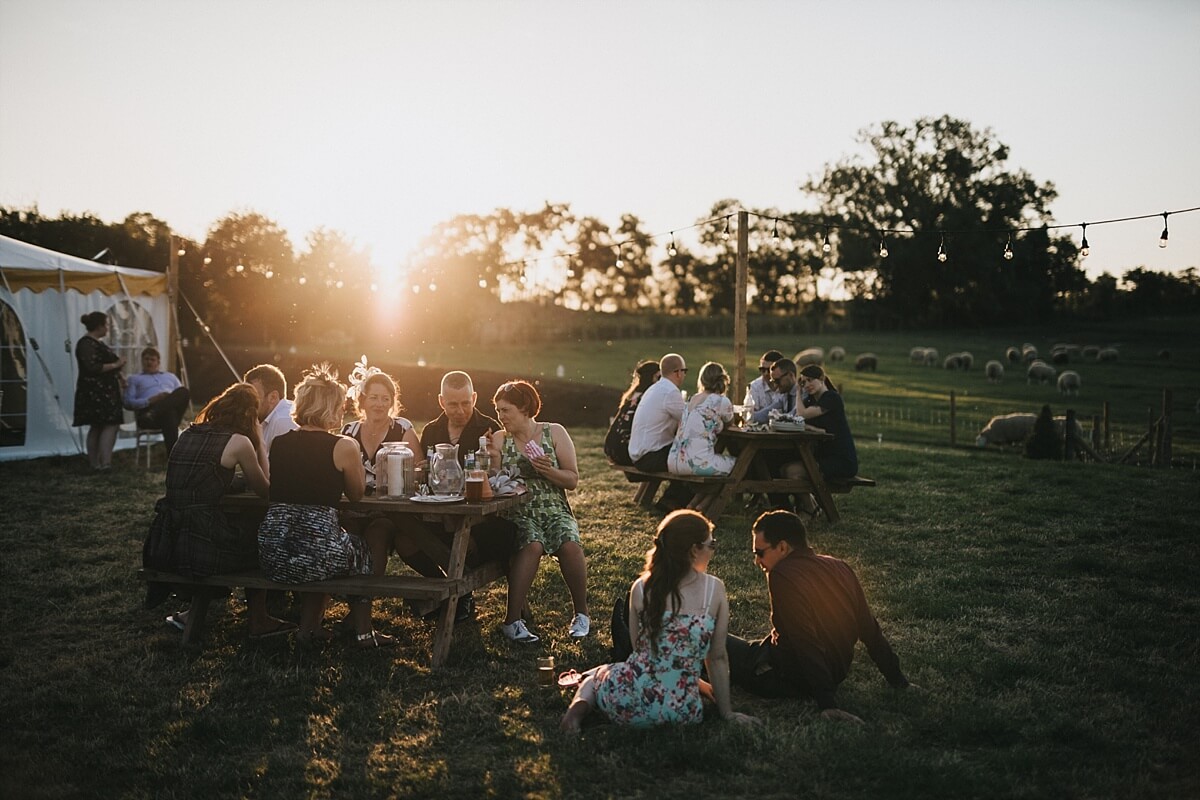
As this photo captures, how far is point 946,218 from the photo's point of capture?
5031 cm

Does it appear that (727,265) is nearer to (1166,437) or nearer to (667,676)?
(1166,437)

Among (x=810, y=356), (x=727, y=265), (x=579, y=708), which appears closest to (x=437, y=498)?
(x=579, y=708)

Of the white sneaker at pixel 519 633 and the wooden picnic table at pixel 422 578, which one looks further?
the white sneaker at pixel 519 633

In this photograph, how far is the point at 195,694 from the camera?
4547 mm

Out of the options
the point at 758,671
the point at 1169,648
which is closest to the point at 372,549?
the point at 758,671

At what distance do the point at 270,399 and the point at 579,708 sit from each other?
3.38 metres

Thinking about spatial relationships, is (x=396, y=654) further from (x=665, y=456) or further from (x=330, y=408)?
(x=665, y=456)

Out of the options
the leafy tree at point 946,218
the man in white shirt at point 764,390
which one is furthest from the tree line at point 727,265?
the man in white shirt at point 764,390

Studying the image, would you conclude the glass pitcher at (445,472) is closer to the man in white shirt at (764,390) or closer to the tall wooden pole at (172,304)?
the man in white shirt at (764,390)

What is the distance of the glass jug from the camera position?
5.20 m

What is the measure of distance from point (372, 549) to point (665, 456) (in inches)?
144

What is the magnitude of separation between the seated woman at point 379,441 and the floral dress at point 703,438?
2.83 metres

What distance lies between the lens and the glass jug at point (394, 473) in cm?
520

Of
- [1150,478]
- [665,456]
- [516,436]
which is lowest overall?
[1150,478]
